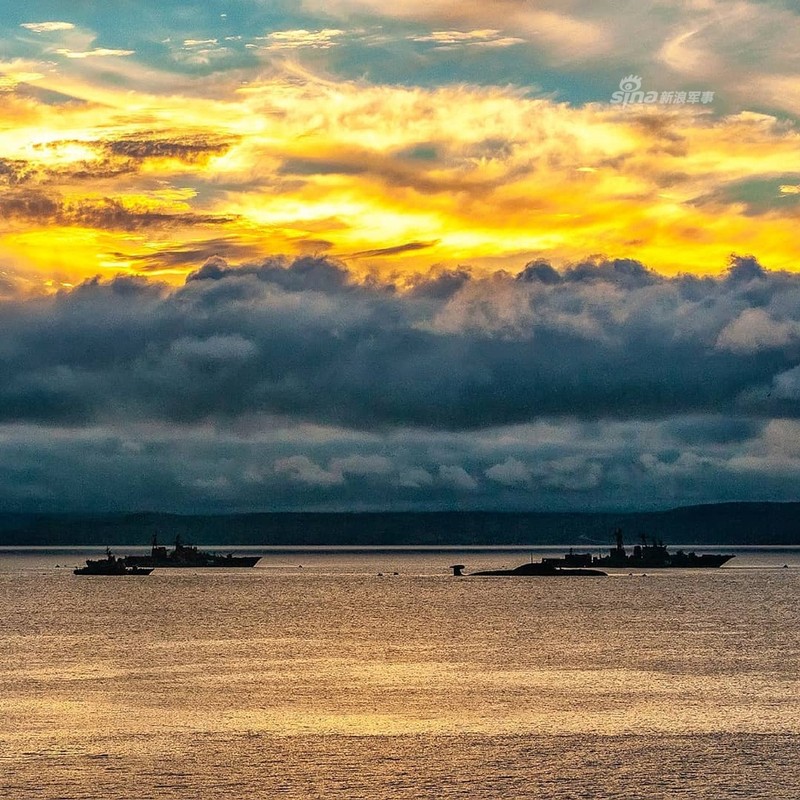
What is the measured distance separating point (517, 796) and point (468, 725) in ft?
77.5

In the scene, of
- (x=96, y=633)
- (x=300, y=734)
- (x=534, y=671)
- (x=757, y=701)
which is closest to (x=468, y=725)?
(x=300, y=734)

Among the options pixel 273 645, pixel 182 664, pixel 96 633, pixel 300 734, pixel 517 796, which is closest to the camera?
pixel 517 796

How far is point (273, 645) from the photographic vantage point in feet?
534

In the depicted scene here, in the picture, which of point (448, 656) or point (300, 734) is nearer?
point (300, 734)

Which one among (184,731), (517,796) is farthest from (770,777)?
(184,731)

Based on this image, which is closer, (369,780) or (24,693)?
(369,780)

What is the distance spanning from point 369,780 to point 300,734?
1675 centimetres

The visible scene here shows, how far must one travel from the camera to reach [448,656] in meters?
144

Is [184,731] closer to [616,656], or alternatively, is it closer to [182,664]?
[182,664]

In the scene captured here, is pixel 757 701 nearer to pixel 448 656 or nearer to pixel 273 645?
pixel 448 656

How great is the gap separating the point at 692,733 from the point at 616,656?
181ft

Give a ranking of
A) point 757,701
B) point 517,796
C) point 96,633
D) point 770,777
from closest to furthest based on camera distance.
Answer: point 517,796 < point 770,777 < point 757,701 < point 96,633

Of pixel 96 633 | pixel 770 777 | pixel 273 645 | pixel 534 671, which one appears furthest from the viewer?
pixel 96 633

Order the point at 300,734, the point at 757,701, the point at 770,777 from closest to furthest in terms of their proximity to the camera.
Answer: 1. the point at 770,777
2. the point at 300,734
3. the point at 757,701
